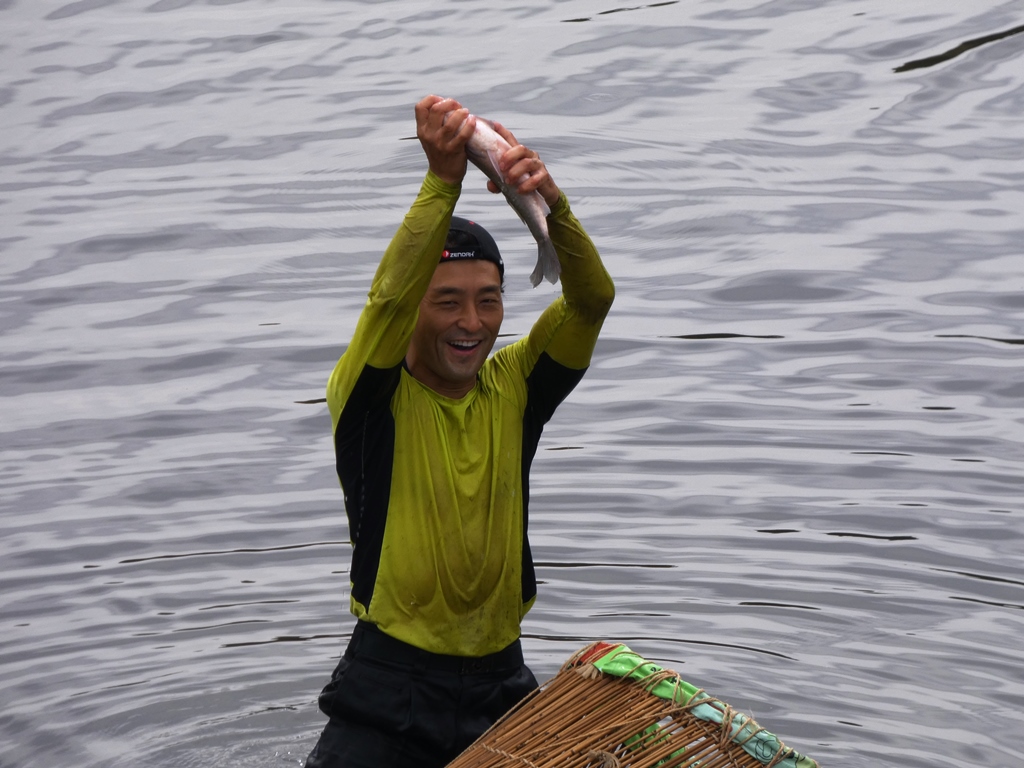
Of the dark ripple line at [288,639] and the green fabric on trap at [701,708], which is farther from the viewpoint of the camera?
the dark ripple line at [288,639]

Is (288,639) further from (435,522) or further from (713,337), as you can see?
(713,337)

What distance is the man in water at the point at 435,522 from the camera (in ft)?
15.9

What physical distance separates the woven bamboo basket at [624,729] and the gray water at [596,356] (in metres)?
1.97

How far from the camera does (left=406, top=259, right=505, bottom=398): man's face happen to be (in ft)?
15.9

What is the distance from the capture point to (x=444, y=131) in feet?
14.7

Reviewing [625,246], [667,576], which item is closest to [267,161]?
[625,246]

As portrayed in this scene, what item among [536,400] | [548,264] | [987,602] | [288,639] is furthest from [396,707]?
[987,602]

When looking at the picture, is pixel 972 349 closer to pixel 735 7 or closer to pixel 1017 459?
pixel 1017 459

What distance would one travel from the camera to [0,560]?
8.13m

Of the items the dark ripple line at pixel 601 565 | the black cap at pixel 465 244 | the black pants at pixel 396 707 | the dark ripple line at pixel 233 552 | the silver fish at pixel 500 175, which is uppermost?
the silver fish at pixel 500 175

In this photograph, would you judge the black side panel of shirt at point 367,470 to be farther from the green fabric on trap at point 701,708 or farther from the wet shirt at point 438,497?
the green fabric on trap at point 701,708

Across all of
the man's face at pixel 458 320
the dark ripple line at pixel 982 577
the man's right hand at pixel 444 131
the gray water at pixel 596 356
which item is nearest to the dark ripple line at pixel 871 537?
the gray water at pixel 596 356

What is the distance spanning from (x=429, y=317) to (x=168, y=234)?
7.93 meters

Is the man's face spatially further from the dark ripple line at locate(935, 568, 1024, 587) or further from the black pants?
the dark ripple line at locate(935, 568, 1024, 587)
